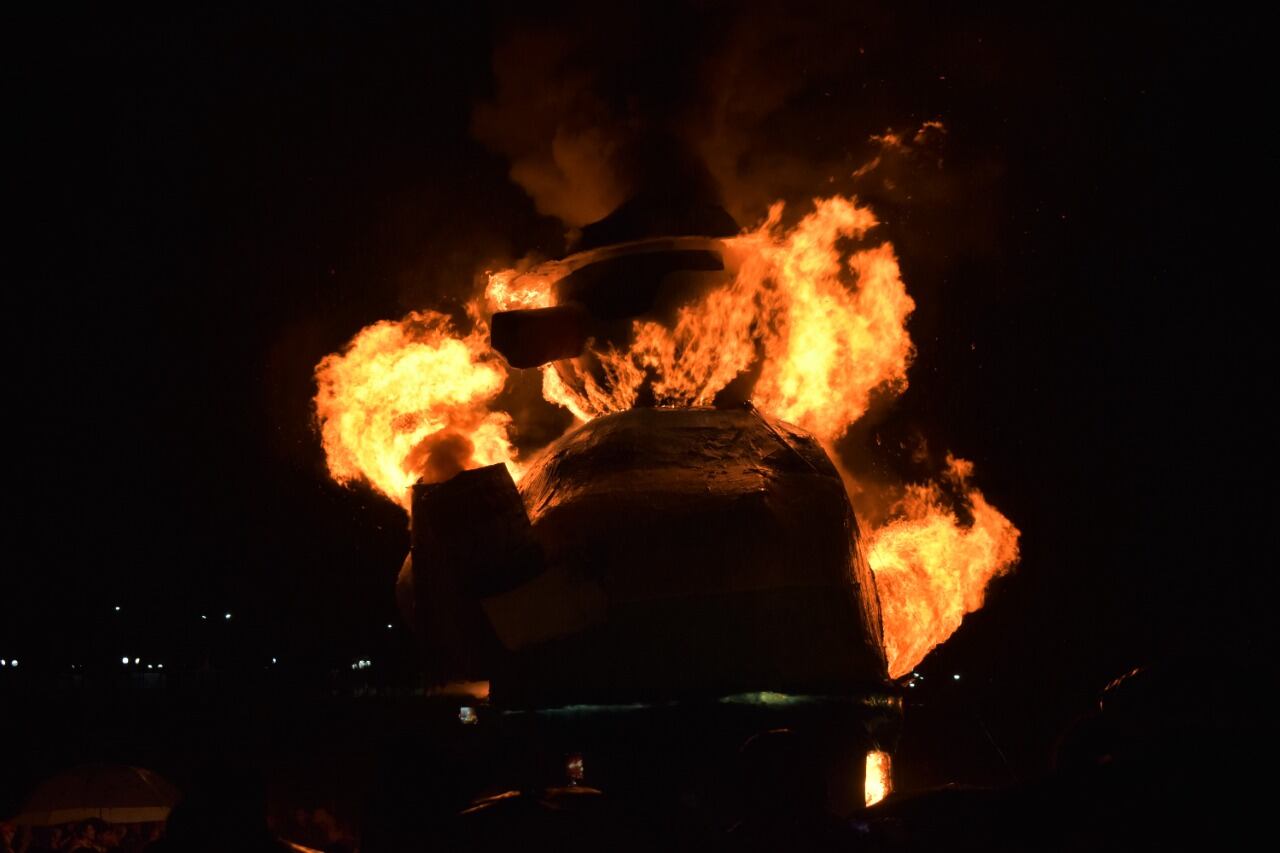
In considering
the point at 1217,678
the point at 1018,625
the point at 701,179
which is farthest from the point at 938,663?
the point at 1217,678

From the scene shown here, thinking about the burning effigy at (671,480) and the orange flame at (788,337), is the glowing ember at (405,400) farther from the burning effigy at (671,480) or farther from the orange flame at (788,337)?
the orange flame at (788,337)

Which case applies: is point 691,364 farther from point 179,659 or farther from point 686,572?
point 179,659

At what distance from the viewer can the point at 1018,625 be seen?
19.4 metres

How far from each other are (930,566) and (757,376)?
2.44m

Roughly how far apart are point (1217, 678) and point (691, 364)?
6.09m

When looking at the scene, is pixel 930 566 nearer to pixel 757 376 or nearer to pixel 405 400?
pixel 757 376

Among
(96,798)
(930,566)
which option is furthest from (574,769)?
(96,798)

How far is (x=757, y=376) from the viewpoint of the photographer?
35.6 ft

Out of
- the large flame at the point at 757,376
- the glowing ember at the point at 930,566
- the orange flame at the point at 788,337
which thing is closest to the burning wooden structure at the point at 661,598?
the orange flame at the point at 788,337

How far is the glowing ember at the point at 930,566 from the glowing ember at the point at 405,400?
3.76 meters

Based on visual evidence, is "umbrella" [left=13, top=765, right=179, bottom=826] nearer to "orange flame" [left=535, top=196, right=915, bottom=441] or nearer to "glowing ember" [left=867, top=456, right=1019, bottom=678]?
"orange flame" [left=535, top=196, right=915, bottom=441]

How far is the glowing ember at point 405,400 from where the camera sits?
1081 cm

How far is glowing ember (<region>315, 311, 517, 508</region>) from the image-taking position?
10.8 metres

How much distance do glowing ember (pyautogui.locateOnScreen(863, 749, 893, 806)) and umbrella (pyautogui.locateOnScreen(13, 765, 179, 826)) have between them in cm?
780
